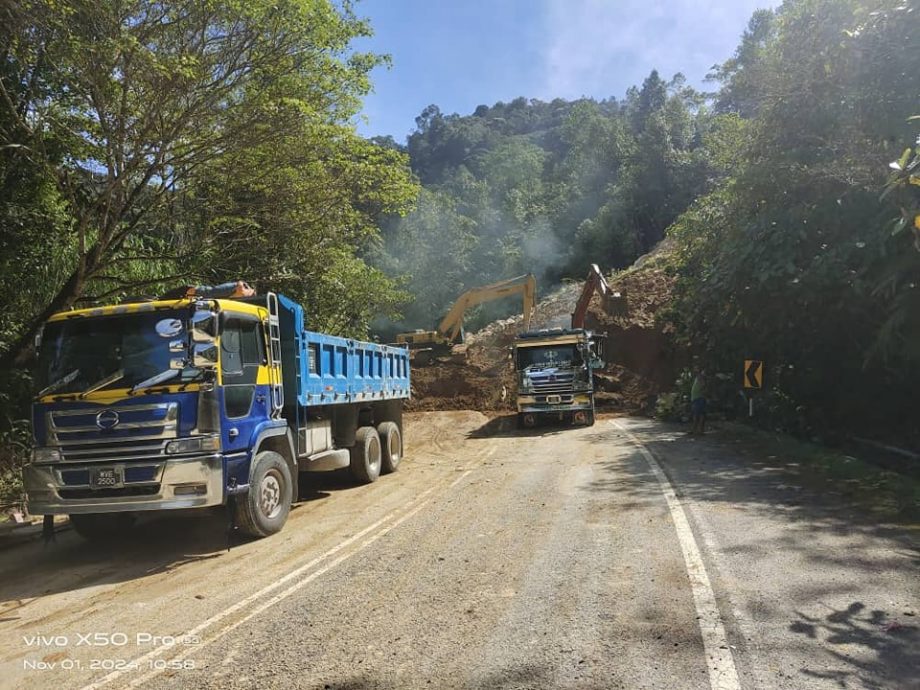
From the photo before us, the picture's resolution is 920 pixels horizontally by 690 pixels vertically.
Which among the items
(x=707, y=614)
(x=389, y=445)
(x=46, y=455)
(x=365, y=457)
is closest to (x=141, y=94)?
(x=46, y=455)

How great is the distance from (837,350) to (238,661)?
52.1 ft

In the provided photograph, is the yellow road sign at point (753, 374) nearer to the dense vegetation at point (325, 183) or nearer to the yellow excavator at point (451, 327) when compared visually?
the dense vegetation at point (325, 183)

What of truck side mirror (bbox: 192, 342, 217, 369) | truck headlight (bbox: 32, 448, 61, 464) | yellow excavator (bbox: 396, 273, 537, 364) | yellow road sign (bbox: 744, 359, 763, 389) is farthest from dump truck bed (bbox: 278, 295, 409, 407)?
yellow excavator (bbox: 396, 273, 537, 364)

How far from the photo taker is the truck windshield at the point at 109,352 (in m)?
7.40

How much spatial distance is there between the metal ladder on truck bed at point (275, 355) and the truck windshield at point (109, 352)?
4.55 ft

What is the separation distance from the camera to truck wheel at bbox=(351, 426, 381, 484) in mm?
12016

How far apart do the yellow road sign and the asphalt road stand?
285 inches

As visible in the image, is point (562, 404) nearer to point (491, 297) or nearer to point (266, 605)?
point (491, 297)

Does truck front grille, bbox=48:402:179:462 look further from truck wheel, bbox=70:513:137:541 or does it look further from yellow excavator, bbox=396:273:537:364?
yellow excavator, bbox=396:273:537:364

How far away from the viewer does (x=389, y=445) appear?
1345 centimetres

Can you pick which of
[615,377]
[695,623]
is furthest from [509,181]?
[695,623]

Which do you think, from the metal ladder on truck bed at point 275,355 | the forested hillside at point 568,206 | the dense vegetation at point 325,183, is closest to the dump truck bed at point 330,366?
the metal ladder on truck bed at point 275,355

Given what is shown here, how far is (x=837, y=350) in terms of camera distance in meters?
16.3

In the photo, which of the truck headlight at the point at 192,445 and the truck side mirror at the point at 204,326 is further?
the truck side mirror at the point at 204,326
